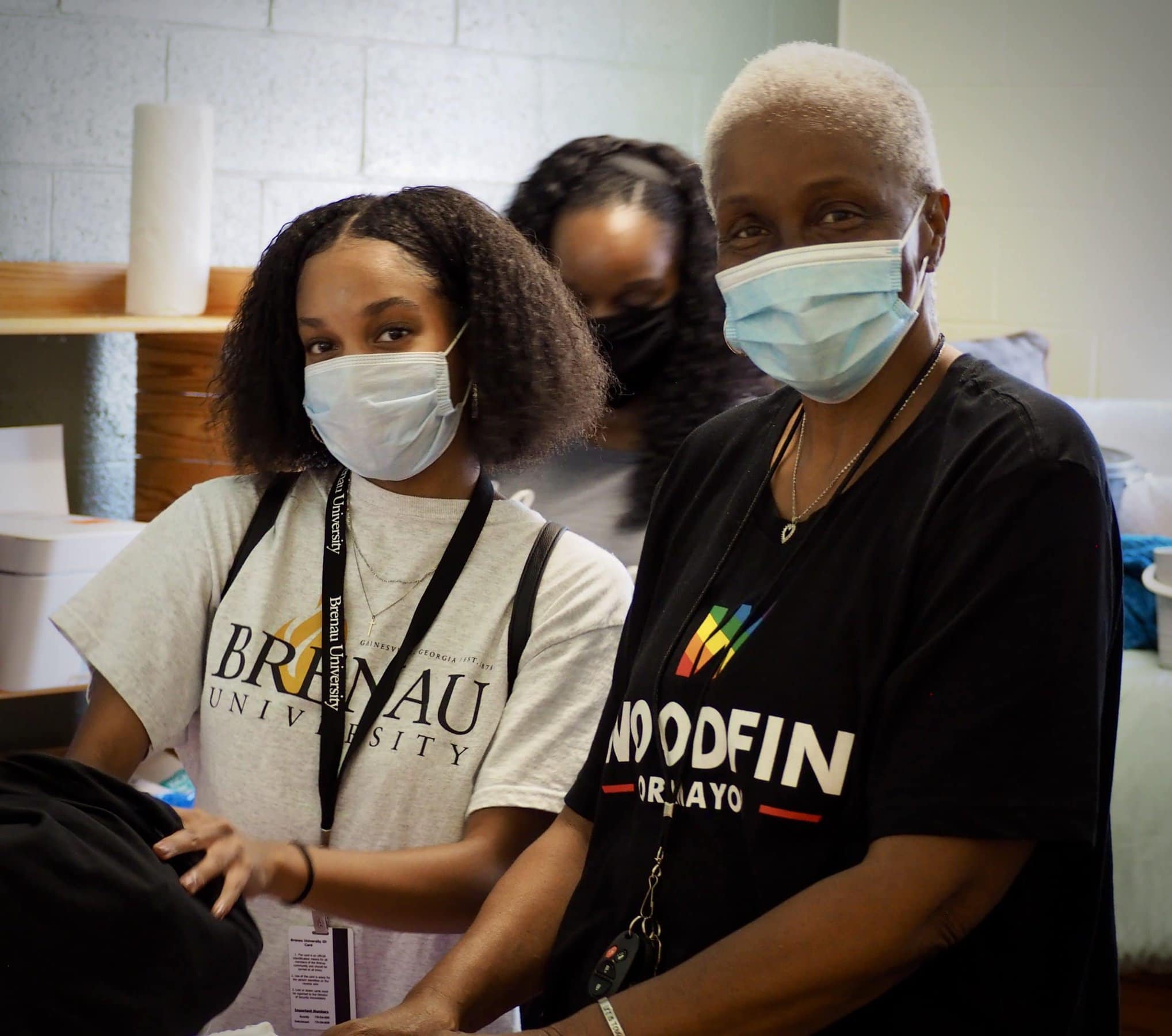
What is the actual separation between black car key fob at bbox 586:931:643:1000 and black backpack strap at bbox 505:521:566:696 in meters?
0.36

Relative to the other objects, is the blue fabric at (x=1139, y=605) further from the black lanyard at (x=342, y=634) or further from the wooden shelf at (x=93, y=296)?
the wooden shelf at (x=93, y=296)

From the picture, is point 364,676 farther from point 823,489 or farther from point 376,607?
point 823,489

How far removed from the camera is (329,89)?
9.80 ft

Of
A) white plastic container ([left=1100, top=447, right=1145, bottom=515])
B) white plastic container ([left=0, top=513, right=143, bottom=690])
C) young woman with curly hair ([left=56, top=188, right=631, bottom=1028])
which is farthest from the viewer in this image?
white plastic container ([left=1100, top=447, right=1145, bottom=515])

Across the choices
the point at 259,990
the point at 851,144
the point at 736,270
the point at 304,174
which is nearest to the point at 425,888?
the point at 259,990

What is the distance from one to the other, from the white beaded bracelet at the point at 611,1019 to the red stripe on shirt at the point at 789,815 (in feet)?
0.57

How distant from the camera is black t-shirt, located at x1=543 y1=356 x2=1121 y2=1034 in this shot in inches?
34.3

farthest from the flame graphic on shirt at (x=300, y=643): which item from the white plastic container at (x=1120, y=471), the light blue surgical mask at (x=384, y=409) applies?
the white plastic container at (x=1120, y=471)

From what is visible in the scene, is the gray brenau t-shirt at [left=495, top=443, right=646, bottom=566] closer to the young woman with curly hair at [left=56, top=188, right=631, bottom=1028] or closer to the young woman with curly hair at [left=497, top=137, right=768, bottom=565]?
the young woman with curly hair at [left=497, top=137, right=768, bottom=565]

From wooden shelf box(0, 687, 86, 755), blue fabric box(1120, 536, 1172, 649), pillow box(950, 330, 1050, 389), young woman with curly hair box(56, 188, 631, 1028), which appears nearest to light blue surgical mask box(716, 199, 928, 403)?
young woman with curly hair box(56, 188, 631, 1028)

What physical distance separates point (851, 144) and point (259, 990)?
958mm

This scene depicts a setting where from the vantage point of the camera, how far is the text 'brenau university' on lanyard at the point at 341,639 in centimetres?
134

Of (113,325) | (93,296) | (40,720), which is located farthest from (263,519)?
(40,720)

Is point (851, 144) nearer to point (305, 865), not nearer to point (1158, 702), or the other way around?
point (305, 865)
